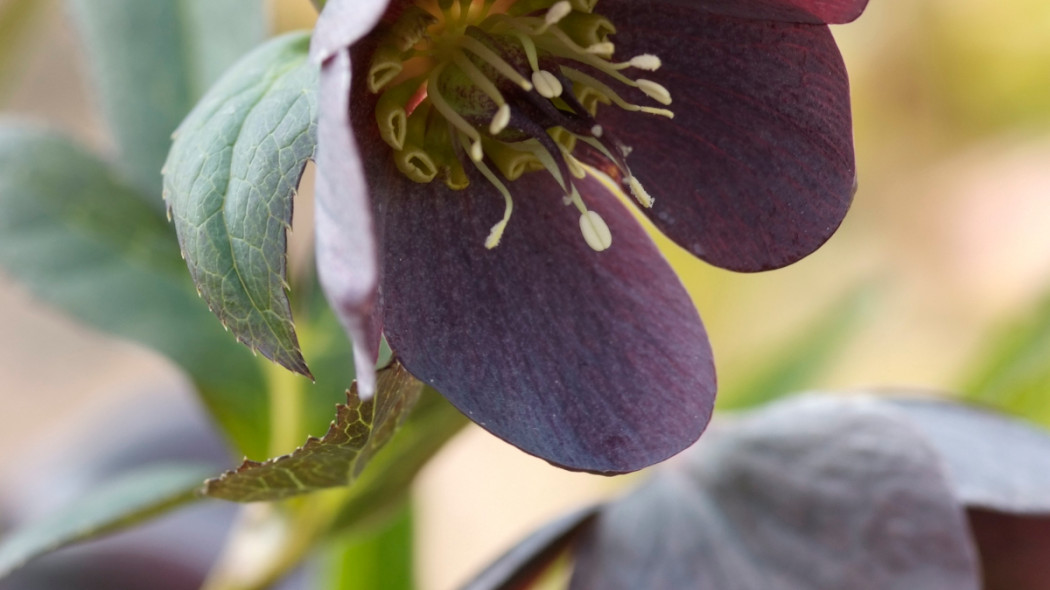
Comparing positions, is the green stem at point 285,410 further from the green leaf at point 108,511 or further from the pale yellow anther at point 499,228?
the pale yellow anther at point 499,228

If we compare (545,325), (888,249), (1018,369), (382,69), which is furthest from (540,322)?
(888,249)

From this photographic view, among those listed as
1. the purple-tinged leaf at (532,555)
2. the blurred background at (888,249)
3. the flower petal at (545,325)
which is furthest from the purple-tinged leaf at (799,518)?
the blurred background at (888,249)

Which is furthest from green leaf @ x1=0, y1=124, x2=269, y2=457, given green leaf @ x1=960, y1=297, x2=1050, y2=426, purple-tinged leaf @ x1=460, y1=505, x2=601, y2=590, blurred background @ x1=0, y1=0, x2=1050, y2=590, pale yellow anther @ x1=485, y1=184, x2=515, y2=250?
blurred background @ x1=0, y1=0, x2=1050, y2=590

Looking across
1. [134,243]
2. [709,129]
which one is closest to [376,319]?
[709,129]

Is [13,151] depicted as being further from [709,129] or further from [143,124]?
[709,129]

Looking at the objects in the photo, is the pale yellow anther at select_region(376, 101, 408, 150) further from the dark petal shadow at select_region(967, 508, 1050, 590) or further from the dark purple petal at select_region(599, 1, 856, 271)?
the dark petal shadow at select_region(967, 508, 1050, 590)
